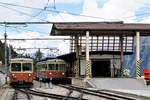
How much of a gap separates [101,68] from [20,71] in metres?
15.3

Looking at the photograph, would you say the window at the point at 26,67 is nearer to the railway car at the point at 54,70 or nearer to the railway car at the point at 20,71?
the railway car at the point at 20,71

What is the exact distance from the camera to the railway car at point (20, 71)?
24.6 meters

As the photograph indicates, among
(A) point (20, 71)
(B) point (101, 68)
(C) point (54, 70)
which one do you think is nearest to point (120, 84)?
(C) point (54, 70)

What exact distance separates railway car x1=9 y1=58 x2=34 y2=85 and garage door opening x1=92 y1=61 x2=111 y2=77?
1343 centimetres

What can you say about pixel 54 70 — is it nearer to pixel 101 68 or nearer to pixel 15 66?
pixel 15 66

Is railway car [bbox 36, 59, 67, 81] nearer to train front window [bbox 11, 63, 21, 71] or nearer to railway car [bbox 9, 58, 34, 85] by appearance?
railway car [bbox 9, 58, 34, 85]

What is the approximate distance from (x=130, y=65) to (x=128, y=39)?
48.6 meters

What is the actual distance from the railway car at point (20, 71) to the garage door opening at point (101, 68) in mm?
13432

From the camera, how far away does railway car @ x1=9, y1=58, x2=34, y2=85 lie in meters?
24.6

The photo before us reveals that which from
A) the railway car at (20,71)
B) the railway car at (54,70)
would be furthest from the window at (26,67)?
the railway car at (54,70)

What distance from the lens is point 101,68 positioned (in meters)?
38.0

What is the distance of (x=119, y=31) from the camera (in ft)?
104

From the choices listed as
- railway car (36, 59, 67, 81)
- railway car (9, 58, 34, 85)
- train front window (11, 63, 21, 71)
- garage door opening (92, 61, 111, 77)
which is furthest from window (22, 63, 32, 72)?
garage door opening (92, 61, 111, 77)

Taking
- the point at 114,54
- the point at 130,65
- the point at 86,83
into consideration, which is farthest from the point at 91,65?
the point at 130,65
